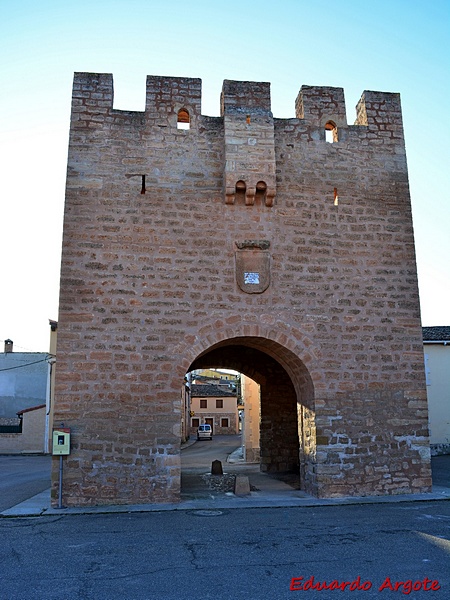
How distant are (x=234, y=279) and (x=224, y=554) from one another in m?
4.66

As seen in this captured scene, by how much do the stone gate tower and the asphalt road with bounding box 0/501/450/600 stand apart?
134 cm

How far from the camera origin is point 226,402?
4706 centimetres

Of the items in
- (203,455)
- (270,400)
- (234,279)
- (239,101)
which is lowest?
(203,455)

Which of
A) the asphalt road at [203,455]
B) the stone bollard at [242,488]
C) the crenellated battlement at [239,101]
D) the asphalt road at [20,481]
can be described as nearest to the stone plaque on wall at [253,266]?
the crenellated battlement at [239,101]

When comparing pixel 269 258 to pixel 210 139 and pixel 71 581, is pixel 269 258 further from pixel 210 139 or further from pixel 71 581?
pixel 71 581

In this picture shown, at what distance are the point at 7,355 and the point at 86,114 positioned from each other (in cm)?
2295

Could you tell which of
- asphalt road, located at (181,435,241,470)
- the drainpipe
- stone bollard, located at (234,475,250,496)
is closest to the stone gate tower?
stone bollard, located at (234,475,250,496)

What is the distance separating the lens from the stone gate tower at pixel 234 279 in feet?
26.9

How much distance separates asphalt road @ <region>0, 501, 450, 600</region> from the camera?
4.14 metres

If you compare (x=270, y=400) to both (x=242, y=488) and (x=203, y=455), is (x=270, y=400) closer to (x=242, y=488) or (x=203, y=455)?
(x=242, y=488)

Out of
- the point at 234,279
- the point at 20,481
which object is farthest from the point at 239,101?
the point at 20,481

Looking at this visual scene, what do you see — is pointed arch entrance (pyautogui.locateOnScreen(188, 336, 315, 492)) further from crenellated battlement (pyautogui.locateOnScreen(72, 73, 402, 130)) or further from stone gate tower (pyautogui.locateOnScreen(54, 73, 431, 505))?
crenellated battlement (pyautogui.locateOnScreen(72, 73, 402, 130))

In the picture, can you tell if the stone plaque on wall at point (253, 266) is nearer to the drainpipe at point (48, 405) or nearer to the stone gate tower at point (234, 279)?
the stone gate tower at point (234, 279)

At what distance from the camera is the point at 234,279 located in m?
8.85
